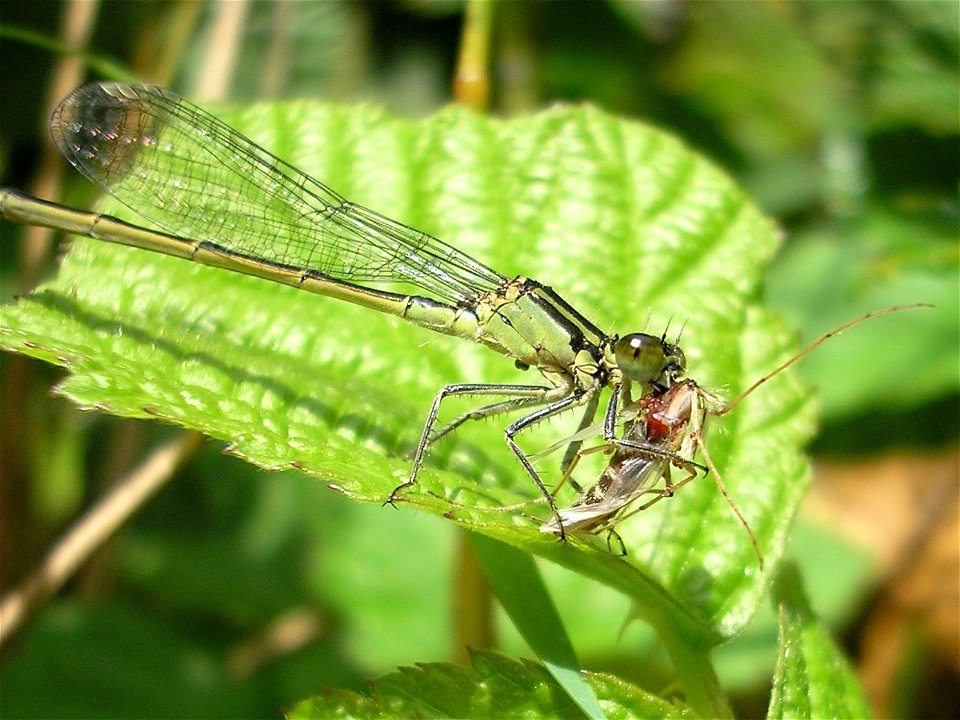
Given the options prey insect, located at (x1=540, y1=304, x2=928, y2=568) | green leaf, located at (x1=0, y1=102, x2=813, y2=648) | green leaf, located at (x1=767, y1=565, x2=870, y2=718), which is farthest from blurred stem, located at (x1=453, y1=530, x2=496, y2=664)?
green leaf, located at (x1=767, y1=565, x2=870, y2=718)

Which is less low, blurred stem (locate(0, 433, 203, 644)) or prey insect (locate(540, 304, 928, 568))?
prey insect (locate(540, 304, 928, 568))

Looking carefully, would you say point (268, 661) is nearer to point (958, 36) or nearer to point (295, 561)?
point (295, 561)

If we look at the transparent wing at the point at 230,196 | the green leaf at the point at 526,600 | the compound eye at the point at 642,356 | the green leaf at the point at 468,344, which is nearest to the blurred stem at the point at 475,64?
the green leaf at the point at 468,344

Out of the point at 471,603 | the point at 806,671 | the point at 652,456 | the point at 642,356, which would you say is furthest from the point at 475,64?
the point at 806,671

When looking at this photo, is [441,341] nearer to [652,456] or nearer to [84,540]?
[652,456]

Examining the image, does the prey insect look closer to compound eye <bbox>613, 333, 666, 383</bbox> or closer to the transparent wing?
compound eye <bbox>613, 333, 666, 383</bbox>

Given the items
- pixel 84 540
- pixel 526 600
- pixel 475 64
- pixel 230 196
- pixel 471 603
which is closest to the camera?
pixel 526 600
